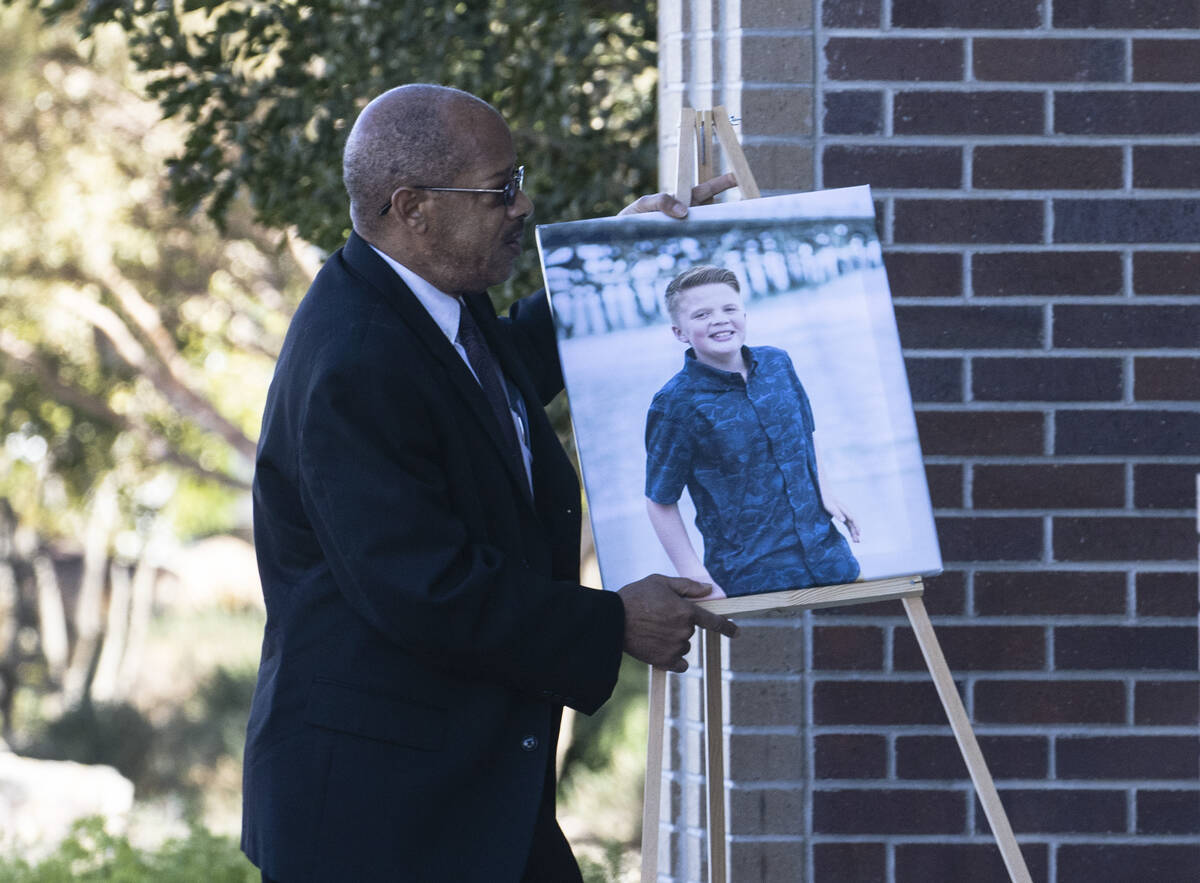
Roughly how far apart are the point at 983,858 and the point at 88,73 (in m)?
8.84

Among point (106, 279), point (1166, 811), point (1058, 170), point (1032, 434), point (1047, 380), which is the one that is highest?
point (106, 279)

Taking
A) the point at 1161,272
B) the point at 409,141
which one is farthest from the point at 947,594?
the point at 409,141

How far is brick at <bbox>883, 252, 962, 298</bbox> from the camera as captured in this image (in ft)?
9.97

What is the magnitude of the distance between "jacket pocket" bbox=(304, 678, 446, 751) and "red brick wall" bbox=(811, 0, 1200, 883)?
0.99 meters

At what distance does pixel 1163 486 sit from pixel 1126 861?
2.58 ft

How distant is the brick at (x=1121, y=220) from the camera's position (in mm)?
3043

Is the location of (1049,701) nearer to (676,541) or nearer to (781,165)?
(676,541)

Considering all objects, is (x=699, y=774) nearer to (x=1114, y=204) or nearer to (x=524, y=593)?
(x=524, y=593)

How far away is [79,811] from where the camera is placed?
784 cm

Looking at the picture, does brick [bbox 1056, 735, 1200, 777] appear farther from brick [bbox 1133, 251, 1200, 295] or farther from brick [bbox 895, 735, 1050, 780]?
brick [bbox 1133, 251, 1200, 295]

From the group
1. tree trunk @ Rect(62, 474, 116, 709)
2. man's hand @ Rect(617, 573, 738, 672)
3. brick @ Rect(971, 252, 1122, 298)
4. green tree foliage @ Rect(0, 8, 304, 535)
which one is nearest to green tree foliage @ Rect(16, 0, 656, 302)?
brick @ Rect(971, 252, 1122, 298)

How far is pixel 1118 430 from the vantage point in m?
3.06

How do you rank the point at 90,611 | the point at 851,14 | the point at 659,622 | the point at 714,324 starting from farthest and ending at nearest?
the point at 90,611 < the point at 851,14 < the point at 714,324 < the point at 659,622

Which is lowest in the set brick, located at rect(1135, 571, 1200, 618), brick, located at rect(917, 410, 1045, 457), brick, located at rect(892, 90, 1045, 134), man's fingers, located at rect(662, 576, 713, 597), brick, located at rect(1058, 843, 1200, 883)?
brick, located at rect(1058, 843, 1200, 883)
